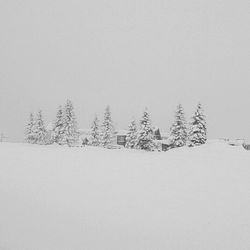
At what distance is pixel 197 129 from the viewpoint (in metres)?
37.2

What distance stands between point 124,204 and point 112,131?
39.7 meters

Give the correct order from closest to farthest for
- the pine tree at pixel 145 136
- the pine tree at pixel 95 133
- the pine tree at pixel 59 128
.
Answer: the pine tree at pixel 145 136
the pine tree at pixel 59 128
the pine tree at pixel 95 133

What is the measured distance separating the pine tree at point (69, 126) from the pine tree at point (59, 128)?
0.56m

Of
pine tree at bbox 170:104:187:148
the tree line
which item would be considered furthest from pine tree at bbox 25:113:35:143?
pine tree at bbox 170:104:187:148

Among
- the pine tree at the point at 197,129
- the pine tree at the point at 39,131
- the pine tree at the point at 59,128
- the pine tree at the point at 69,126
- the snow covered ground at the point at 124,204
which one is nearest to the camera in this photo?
the snow covered ground at the point at 124,204

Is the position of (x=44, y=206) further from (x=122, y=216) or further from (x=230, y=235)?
(x=230, y=235)

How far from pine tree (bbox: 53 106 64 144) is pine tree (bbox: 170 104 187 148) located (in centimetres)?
2008

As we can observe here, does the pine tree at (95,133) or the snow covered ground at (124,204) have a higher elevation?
the pine tree at (95,133)

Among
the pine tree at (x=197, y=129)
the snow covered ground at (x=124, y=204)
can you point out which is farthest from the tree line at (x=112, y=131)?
the snow covered ground at (x=124, y=204)

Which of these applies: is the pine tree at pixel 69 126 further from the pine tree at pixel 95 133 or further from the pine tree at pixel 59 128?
the pine tree at pixel 95 133

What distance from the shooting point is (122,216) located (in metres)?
7.59

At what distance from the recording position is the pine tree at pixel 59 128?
45272mm

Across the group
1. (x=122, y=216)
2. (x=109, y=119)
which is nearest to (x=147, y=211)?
(x=122, y=216)

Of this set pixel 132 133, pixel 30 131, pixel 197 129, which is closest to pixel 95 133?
pixel 132 133
